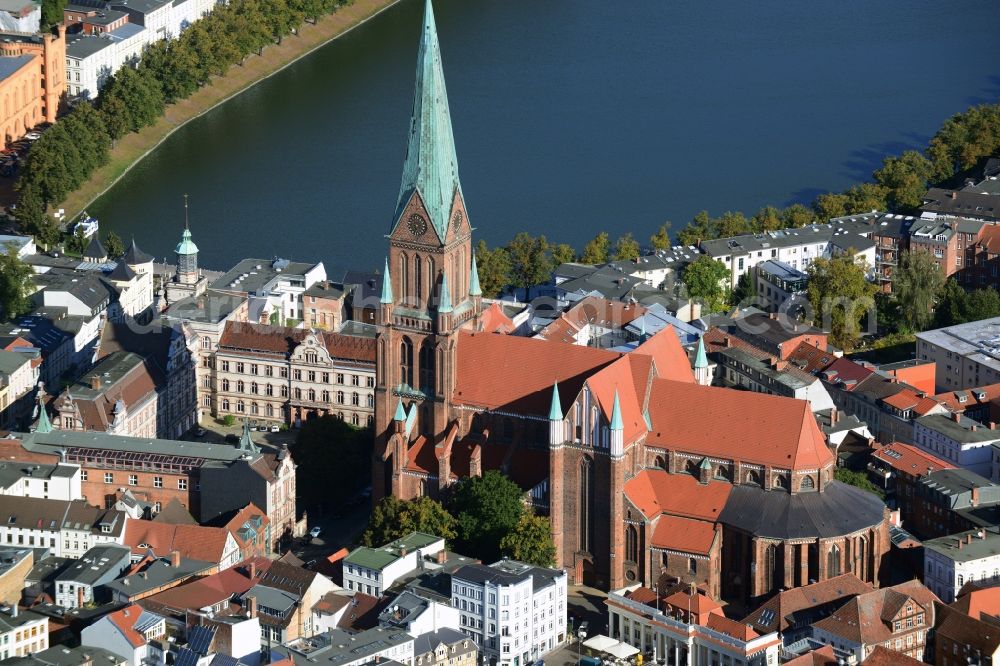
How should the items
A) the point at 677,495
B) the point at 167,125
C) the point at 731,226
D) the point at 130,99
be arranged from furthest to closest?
the point at 167,125 < the point at 130,99 < the point at 731,226 < the point at 677,495

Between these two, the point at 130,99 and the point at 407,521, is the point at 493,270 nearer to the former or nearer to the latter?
the point at 407,521

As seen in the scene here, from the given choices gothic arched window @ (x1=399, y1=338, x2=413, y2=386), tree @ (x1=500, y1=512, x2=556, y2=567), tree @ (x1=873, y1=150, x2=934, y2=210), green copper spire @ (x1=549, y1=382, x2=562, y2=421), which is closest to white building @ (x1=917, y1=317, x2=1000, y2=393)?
tree @ (x1=873, y1=150, x2=934, y2=210)

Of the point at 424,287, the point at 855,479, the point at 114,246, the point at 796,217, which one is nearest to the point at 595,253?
the point at 796,217

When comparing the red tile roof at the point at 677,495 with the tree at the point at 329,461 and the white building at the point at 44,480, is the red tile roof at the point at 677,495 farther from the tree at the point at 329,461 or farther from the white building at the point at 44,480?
the white building at the point at 44,480

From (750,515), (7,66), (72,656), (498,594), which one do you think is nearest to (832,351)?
(750,515)

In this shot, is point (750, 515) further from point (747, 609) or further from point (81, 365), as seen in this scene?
point (81, 365)

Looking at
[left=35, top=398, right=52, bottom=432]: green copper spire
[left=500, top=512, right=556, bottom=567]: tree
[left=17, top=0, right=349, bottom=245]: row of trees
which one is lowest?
[left=500, top=512, right=556, bottom=567]: tree

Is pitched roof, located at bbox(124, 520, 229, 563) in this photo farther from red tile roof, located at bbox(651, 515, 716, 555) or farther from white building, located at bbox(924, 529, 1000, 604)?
white building, located at bbox(924, 529, 1000, 604)

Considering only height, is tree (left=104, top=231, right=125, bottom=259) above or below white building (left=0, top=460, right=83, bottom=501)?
above
